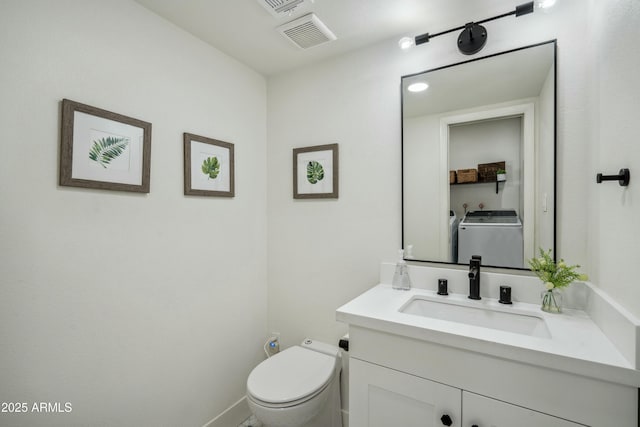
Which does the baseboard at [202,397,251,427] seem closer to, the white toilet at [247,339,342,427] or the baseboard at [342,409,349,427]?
the white toilet at [247,339,342,427]

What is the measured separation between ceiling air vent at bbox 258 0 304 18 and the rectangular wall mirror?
2.30ft

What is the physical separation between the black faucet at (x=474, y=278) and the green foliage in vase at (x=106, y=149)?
1731 mm

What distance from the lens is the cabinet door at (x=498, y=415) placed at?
3.01 ft

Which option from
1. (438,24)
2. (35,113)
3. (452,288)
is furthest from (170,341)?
(438,24)

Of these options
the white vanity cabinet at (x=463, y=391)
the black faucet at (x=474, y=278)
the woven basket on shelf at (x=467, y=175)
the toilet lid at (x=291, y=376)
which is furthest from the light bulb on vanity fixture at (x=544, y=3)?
the toilet lid at (x=291, y=376)

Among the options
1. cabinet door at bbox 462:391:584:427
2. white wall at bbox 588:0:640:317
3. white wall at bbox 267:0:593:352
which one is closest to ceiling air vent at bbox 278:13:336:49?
white wall at bbox 267:0:593:352

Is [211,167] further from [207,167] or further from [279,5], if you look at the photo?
[279,5]

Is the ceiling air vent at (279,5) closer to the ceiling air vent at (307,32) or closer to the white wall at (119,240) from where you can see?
the ceiling air vent at (307,32)

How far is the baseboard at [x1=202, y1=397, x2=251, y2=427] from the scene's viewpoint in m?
1.79

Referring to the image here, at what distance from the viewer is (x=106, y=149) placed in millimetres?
1315

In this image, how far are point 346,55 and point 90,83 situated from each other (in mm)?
1372

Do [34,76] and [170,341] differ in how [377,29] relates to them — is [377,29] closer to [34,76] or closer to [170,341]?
[34,76]

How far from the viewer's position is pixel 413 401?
112 cm

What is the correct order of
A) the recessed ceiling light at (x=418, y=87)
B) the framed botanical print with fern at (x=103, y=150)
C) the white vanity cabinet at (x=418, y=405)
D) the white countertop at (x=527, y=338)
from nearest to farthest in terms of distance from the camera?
the white countertop at (x=527, y=338), the white vanity cabinet at (x=418, y=405), the framed botanical print with fern at (x=103, y=150), the recessed ceiling light at (x=418, y=87)
